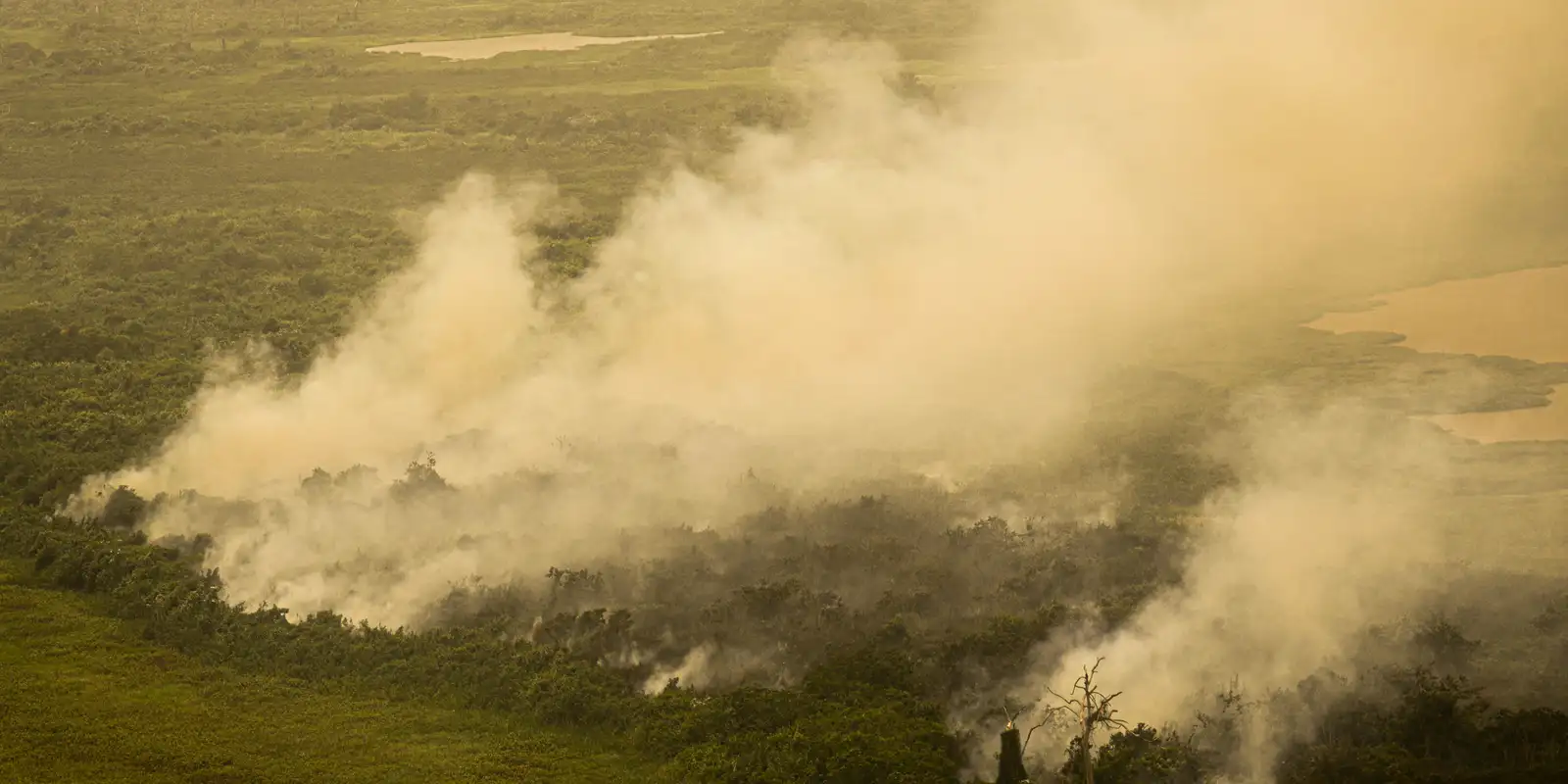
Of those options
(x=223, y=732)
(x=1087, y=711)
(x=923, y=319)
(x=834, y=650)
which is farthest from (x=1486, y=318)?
(x=223, y=732)

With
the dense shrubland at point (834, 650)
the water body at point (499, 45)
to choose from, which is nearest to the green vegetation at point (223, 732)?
the dense shrubland at point (834, 650)

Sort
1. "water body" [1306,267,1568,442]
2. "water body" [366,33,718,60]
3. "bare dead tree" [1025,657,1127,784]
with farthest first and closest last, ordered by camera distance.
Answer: "water body" [366,33,718,60] → "water body" [1306,267,1568,442] → "bare dead tree" [1025,657,1127,784]

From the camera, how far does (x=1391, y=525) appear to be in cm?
2847

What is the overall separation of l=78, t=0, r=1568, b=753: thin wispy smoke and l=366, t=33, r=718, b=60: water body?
23525 millimetres

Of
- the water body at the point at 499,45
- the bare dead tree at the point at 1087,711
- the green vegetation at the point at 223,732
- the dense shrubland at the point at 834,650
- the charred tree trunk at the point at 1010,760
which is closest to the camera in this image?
the bare dead tree at the point at 1087,711

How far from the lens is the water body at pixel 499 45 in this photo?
8538 centimetres

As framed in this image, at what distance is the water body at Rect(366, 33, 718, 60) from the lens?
85.4 meters

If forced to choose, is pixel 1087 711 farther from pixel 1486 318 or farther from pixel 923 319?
pixel 1486 318

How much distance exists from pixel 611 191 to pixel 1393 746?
46.1 metres

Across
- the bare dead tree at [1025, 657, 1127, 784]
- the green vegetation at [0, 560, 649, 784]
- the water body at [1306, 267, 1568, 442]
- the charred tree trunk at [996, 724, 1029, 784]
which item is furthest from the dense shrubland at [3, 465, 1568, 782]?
the water body at [1306, 267, 1568, 442]

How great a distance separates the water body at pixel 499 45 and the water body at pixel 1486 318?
4817 cm

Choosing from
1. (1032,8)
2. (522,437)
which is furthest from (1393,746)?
(1032,8)

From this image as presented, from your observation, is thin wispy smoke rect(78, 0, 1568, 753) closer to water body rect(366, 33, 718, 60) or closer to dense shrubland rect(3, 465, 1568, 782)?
dense shrubland rect(3, 465, 1568, 782)

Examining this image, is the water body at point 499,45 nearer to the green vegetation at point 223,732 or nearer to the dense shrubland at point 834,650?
the dense shrubland at point 834,650
